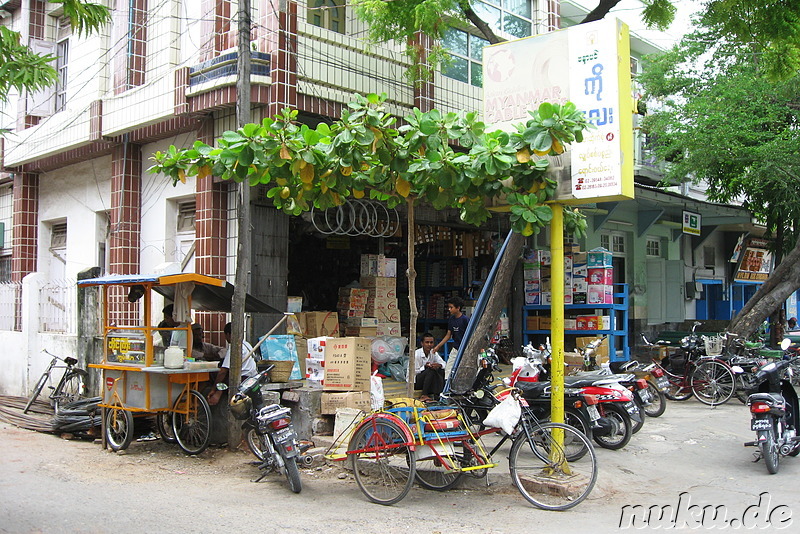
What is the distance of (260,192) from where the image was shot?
10719 mm

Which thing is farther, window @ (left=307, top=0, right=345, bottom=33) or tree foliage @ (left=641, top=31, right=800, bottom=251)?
tree foliage @ (left=641, top=31, right=800, bottom=251)

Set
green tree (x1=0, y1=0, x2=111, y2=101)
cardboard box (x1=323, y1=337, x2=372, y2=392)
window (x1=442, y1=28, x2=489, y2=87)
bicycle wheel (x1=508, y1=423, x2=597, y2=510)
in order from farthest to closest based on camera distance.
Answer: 1. window (x1=442, y1=28, x2=489, y2=87)
2. cardboard box (x1=323, y1=337, x2=372, y2=392)
3. bicycle wheel (x1=508, y1=423, x2=597, y2=510)
4. green tree (x1=0, y1=0, x2=111, y2=101)

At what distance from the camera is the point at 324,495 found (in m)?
7.24

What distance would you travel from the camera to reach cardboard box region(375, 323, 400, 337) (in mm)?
12625

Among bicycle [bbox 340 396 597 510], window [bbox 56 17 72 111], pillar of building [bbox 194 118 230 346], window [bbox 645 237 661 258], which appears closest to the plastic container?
pillar of building [bbox 194 118 230 346]

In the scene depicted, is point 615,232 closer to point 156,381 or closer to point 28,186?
point 156,381

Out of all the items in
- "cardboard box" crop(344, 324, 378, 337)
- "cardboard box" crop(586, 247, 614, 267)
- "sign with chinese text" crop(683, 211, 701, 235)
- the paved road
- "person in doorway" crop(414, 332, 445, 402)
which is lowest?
the paved road

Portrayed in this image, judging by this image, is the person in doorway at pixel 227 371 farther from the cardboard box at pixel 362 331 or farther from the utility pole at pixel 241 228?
the cardboard box at pixel 362 331

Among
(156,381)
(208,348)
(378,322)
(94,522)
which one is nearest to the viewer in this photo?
(94,522)

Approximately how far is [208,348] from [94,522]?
13.8 feet

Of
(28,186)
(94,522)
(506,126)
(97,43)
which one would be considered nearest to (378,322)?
(506,126)

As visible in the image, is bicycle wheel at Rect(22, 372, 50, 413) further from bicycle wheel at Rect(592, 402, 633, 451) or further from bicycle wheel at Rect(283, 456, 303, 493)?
bicycle wheel at Rect(592, 402, 633, 451)

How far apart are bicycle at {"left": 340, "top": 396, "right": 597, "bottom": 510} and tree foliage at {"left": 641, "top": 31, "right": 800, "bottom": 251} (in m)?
9.13

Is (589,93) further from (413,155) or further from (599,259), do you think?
(599,259)
